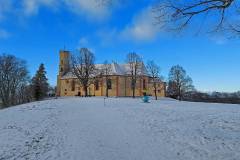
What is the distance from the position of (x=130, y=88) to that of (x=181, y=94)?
14.3 meters

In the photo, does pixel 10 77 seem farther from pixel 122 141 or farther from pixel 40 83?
pixel 122 141

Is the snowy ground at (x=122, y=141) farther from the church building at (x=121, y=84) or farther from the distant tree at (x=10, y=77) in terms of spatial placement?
the church building at (x=121, y=84)

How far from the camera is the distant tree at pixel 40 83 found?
2703 inches

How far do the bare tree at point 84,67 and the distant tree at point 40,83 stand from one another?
29.4ft

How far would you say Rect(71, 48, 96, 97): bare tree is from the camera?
222 feet

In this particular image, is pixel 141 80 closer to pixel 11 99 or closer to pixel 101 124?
pixel 11 99

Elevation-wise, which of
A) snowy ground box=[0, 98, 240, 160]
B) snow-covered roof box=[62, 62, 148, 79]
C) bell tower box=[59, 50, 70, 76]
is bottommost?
snowy ground box=[0, 98, 240, 160]

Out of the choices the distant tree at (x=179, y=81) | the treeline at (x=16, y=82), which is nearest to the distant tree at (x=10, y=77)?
the treeline at (x=16, y=82)

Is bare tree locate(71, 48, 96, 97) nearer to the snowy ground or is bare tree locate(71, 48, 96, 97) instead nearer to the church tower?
the church tower

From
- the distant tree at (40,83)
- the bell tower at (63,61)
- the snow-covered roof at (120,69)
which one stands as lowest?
the distant tree at (40,83)

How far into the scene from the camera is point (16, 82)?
67000 mm

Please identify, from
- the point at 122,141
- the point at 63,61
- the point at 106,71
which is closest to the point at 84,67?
the point at 106,71

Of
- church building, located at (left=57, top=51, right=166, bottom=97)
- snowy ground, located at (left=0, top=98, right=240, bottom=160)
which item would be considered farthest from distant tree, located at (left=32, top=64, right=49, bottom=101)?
snowy ground, located at (left=0, top=98, right=240, bottom=160)

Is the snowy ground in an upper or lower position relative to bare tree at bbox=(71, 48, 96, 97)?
lower
